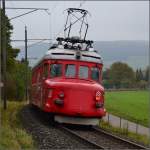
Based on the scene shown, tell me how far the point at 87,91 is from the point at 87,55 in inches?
85.8

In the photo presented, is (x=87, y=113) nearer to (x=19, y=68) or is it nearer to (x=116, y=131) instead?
(x=116, y=131)

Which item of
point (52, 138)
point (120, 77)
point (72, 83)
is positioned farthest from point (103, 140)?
point (120, 77)

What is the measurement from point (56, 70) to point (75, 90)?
1716mm

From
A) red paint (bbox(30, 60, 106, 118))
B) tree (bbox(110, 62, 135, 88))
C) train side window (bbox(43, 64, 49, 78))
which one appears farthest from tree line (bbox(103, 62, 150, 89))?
red paint (bbox(30, 60, 106, 118))

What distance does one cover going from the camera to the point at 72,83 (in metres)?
22.0

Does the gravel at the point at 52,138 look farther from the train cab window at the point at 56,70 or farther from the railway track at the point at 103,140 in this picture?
the train cab window at the point at 56,70

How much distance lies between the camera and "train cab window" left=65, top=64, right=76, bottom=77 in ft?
76.3

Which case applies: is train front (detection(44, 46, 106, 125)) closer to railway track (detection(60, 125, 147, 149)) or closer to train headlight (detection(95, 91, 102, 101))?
train headlight (detection(95, 91, 102, 101))

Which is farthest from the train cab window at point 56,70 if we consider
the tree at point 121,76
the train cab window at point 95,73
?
the tree at point 121,76

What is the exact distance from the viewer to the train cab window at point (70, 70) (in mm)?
23266

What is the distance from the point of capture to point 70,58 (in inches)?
917

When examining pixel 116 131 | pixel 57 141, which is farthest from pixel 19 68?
pixel 57 141

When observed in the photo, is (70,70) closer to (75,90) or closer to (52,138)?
(75,90)

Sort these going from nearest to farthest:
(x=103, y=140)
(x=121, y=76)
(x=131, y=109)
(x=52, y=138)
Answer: (x=52, y=138) → (x=103, y=140) → (x=131, y=109) → (x=121, y=76)
